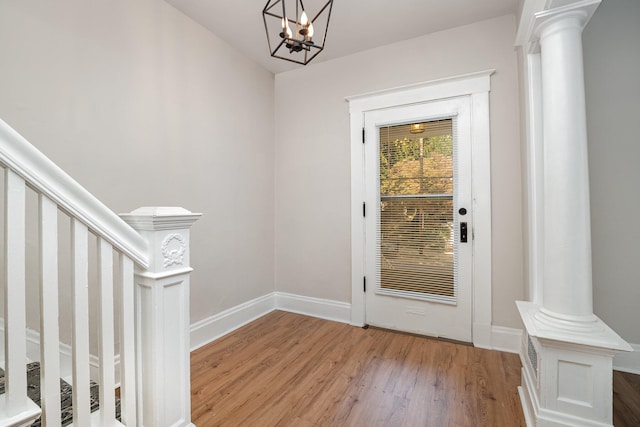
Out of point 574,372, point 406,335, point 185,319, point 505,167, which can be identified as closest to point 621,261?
point 505,167

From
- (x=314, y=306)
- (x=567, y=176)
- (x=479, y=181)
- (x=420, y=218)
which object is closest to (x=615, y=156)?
(x=479, y=181)

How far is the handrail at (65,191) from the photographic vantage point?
0.79 meters

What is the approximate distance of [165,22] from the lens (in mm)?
2262

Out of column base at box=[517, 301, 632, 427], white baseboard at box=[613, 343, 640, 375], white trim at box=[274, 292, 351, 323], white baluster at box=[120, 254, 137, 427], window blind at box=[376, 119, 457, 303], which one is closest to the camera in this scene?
white baluster at box=[120, 254, 137, 427]

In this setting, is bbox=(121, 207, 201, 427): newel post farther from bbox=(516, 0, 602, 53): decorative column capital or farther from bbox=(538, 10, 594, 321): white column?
bbox=(516, 0, 602, 53): decorative column capital

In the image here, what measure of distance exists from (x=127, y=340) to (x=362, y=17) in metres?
2.65

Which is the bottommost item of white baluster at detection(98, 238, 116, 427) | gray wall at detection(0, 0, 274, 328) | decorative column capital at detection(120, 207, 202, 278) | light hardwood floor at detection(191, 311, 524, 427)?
light hardwood floor at detection(191, 311, 524, 427)

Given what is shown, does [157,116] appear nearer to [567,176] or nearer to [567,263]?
[567,176]

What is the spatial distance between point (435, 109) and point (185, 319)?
247 centimetres

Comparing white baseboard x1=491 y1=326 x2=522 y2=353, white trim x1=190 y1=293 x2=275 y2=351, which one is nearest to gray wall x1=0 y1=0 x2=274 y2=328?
white trim x1=190 y1=293 x2=275 y2=351

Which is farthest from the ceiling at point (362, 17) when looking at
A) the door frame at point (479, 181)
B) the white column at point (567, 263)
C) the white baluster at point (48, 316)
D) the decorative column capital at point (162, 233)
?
A: the white baluster at point (48, 316)

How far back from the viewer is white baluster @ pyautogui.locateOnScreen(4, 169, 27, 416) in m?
0.80

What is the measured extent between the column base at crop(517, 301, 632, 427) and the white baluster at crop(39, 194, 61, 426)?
189 centimetres

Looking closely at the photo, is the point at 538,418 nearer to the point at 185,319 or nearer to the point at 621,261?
the point at 621,261
